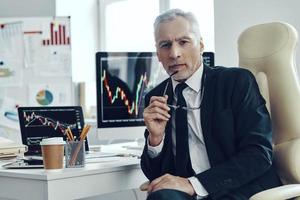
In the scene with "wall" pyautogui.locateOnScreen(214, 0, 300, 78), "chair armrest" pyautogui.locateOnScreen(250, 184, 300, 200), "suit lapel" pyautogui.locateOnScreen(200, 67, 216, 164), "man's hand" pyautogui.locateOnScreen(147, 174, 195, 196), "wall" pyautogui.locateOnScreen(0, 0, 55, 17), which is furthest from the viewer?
"wall" pyautogui.locateOnScreen(0, 0, 55, 17)

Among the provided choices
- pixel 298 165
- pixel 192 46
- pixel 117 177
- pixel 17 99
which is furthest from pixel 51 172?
pixel 17 99

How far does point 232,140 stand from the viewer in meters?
1.85

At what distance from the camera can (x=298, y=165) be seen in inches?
73.1

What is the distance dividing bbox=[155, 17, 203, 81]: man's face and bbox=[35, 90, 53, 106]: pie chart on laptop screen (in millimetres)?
2136

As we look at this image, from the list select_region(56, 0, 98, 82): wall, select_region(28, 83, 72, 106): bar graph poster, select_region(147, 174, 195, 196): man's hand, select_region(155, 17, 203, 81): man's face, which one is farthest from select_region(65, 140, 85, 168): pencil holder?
select_region(56, 0, 98, 82): wall

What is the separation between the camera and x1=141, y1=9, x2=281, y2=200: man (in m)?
1.75

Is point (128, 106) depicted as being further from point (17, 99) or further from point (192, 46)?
point (17, 99)

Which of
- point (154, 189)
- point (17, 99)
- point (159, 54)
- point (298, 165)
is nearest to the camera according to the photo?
point (154, 189)

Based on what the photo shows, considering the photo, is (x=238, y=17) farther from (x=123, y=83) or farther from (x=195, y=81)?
(x=195, y=81)

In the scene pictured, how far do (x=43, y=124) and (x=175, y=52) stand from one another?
0.70m

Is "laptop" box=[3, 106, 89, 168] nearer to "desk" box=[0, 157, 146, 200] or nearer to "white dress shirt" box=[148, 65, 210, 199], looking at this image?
"desk" box=[0, 157, 146, 200]

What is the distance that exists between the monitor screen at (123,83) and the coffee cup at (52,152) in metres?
0.75

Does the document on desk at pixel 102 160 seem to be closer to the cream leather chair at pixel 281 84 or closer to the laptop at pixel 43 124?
the laptop at pixel 43 124

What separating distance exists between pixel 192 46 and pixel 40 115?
0.75m
